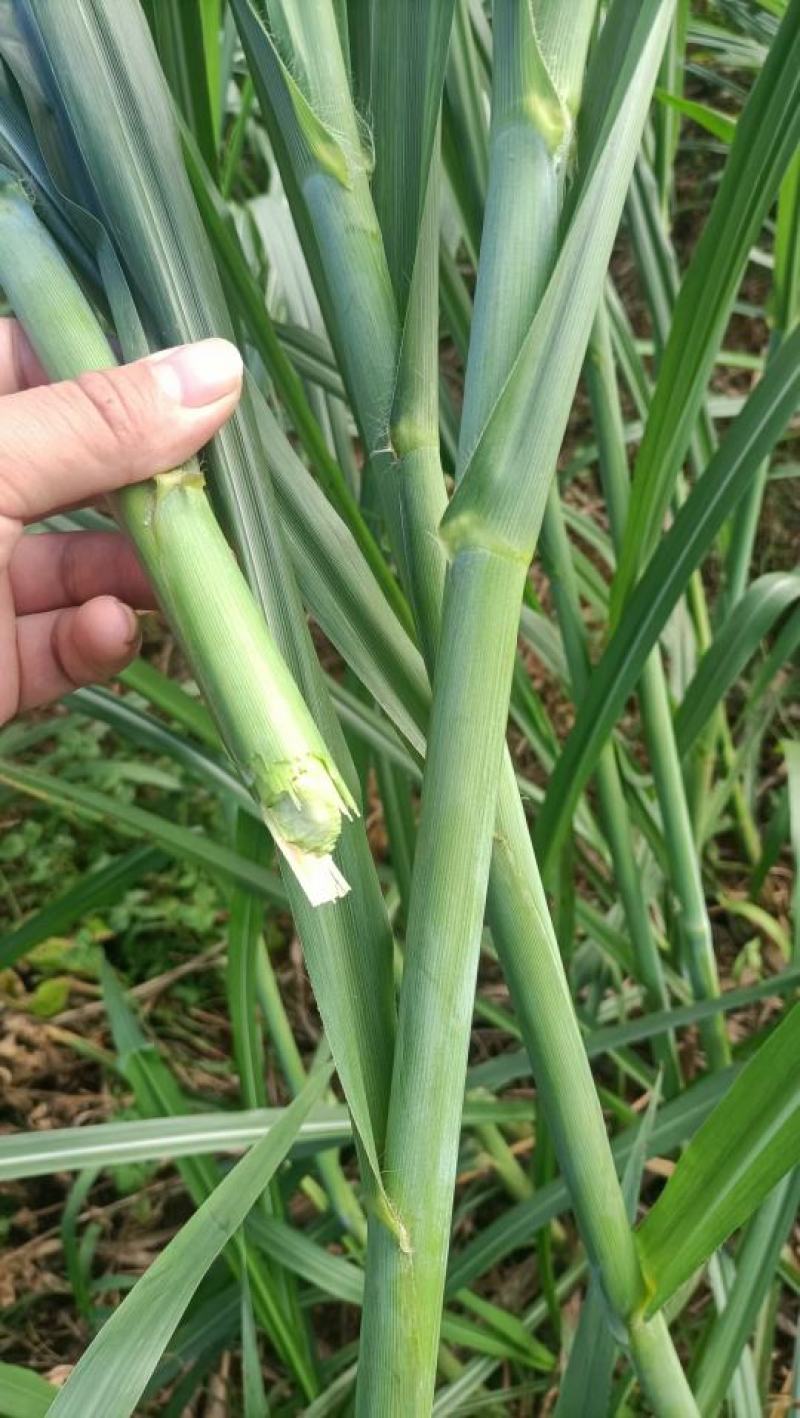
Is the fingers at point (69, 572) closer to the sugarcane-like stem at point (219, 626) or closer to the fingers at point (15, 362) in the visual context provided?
the fingers at point (15, 362)

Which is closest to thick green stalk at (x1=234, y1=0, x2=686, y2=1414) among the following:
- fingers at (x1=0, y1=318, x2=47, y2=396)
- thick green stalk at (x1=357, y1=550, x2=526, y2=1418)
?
thick green stalk at (x1=357, y1=550, x2=526, y2=1418)

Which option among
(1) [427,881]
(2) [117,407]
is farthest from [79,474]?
(1) [427,881]

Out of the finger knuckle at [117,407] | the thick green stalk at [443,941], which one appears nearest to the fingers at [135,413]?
the finger knuckle at [117,407]

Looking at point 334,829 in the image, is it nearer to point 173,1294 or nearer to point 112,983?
point 173,1294

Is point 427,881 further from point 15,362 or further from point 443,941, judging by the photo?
point 15,362

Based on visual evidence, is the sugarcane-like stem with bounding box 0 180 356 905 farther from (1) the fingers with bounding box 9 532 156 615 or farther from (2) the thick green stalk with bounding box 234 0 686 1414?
(1) the fingers with bounding box 9 532 156 615
